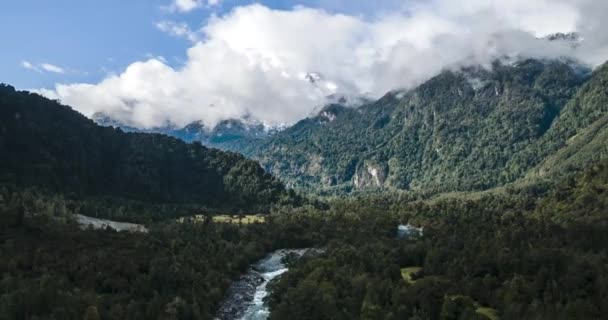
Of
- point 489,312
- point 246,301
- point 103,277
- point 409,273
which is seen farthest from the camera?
point 409,273

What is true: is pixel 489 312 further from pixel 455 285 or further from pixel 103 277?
pixel 103 277

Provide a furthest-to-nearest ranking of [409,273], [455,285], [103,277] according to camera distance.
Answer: [409,273] < [103,277] < [455,285]

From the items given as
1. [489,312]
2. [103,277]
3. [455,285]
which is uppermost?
[455,285]

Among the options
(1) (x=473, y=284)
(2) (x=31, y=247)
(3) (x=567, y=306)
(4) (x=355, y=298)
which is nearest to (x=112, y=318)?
(4) (x=355, y=298)

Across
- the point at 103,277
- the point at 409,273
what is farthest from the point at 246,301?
the point at 409,273

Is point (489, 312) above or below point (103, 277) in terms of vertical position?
below

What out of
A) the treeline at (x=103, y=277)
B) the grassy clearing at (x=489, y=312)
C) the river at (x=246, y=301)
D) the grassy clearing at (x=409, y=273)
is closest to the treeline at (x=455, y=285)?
the grassy clearing at (x=489, y=312)

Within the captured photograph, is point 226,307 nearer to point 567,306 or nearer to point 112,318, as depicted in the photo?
point 112,318

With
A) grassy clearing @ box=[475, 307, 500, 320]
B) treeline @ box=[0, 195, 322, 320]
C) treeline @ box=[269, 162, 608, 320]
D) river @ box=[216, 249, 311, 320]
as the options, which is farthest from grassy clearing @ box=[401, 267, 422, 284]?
treeline @ box=[0, 195, 322, 320]
